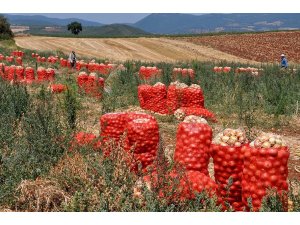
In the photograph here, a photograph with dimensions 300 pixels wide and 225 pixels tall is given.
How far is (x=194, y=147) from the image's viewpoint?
4.68m

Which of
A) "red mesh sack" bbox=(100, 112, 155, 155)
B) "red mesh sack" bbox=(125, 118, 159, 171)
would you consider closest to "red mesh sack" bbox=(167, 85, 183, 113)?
"red mesh sack" bbox=(100, 112, 155, 155)

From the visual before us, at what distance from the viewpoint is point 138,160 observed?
5.05 meters

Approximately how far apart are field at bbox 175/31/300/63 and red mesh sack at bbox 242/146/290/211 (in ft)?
121

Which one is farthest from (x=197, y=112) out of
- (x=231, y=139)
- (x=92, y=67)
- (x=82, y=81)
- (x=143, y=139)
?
(x=92, y=67)

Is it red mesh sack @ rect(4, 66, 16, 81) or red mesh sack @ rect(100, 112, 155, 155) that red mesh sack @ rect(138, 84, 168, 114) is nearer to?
red mesh sack @ rect(100, 112, 155, 155)

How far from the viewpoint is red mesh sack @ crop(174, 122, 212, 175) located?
15.3 ft

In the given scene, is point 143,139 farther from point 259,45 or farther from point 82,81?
point 259,45

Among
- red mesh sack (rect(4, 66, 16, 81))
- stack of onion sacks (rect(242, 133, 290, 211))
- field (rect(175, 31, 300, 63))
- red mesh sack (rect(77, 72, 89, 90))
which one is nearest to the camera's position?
stack of onion sacks (rect(242, 133, 290, 211))

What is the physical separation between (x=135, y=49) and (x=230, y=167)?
4025 centimetres

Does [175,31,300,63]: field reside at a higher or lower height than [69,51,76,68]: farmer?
lower

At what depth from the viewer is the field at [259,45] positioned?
4172 cm

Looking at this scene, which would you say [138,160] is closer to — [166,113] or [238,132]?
[238,132]

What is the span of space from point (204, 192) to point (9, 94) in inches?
220

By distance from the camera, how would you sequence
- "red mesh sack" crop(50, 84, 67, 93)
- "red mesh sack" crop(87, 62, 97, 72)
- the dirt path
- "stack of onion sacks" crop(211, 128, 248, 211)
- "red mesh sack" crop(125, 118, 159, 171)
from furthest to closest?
the dirt path < "red mesh sack" crop(87, 62, 97, 72) < "red mesh sack" crop(50, 84, 67, 93) < "red mesh sack" crop(125, 118, 159, 171) < "stack of onion sacks" crop(211, 128, 248, 211)
